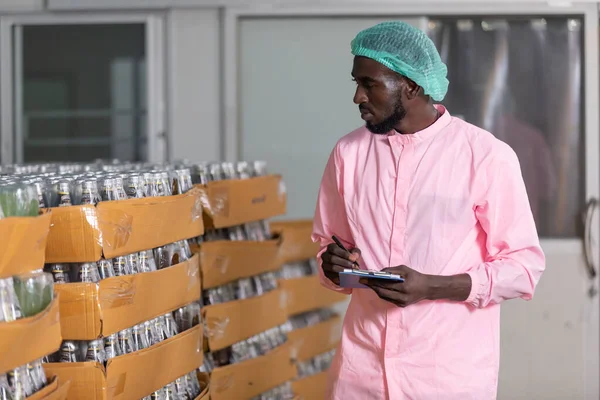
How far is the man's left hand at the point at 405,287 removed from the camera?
2.24 m

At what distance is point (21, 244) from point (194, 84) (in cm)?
343

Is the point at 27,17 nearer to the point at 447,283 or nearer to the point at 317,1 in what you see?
the point at 317,1

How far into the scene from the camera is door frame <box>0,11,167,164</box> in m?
5.47

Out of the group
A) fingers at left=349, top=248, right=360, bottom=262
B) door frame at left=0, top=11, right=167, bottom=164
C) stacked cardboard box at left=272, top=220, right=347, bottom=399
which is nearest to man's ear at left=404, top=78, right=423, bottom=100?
fingers at left=349, top=248, right=360, bottom=262

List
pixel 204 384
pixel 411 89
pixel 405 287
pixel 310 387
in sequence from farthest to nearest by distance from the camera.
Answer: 1. pixel 310 387
2. pixel 204 384
3. pixel 411 89
4. pixel 405 287

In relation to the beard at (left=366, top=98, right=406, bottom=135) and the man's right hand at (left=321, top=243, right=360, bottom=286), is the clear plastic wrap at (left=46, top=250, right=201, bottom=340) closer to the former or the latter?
Result: the man's right hand at (left=321, top=243, right=360, bottom=286)

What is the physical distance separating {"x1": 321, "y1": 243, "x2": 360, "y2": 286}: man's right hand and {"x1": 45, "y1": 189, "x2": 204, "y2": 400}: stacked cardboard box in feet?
1.97

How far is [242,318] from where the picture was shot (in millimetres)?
3586

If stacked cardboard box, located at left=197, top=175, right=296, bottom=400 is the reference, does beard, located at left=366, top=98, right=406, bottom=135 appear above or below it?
above

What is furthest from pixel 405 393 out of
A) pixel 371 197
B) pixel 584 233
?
pixel 584 233

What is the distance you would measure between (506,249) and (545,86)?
3.34m

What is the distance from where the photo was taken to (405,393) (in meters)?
2.38

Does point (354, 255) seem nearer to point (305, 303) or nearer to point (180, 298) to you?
point (180, 298)

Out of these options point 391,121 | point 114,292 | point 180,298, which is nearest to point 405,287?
point 391,121
